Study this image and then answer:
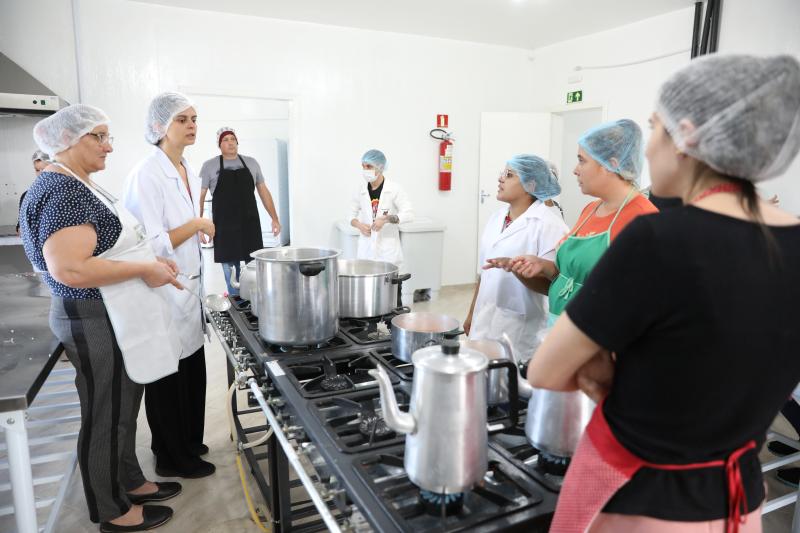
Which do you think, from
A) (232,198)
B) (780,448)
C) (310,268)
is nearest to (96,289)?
(310,268)

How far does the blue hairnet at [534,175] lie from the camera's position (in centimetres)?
211

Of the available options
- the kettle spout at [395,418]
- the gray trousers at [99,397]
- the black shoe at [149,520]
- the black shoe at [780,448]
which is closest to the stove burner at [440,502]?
the kettle spout at [395,418]

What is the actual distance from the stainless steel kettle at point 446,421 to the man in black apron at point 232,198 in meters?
3.41

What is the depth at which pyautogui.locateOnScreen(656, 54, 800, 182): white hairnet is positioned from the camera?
64cm

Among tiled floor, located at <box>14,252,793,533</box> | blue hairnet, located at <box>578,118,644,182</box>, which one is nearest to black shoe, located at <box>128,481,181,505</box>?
tiled floor, located at <box>14,252,793,533</box>

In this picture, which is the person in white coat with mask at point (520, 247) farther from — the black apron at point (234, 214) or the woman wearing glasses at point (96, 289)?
the black apron at point (234, 214)

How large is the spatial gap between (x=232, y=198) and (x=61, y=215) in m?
2.69

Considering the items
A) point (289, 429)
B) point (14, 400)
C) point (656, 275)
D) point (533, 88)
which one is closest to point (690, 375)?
point (656, 275)

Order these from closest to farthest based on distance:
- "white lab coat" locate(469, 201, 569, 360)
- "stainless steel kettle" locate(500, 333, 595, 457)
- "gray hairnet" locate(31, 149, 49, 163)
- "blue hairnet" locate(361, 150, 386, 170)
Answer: "stainless steel kettle" locate(500, 333, 595, 457) → "white lab coat" locate(469, 201, 569, 360) → "gray hairnet" locate(31, 149, 49, 163) → "blue hairnet" locate(361, 150, 386, 170)

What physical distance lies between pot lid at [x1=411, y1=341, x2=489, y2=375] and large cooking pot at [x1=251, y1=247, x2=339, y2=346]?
0.64 m

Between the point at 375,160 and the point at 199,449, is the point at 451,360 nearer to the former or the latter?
the point at 199,449

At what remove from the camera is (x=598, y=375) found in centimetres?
77

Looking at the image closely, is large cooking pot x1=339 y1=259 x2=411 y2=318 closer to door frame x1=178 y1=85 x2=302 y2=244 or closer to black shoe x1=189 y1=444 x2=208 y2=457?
black shoe x1=189 y1=444 x2=208 y2=457

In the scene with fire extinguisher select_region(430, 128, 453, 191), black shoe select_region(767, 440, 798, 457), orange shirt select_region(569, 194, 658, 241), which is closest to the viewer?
orange shirt select_region(569, 194, 658, 241)
